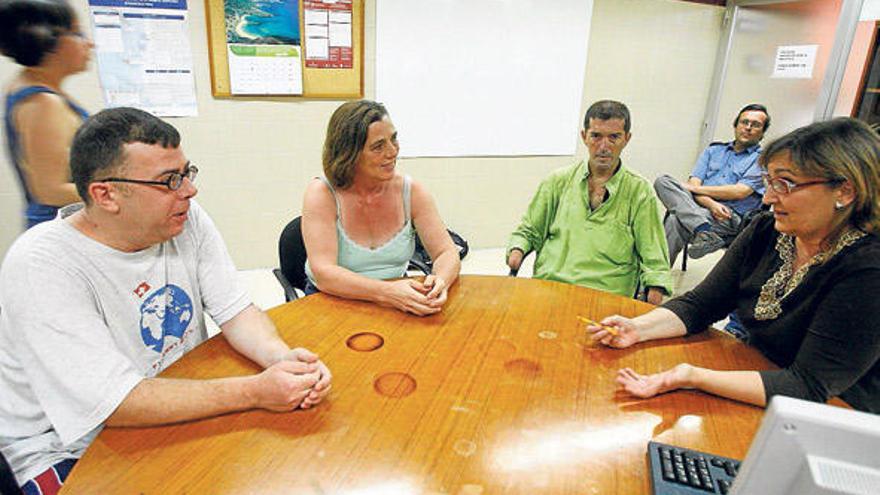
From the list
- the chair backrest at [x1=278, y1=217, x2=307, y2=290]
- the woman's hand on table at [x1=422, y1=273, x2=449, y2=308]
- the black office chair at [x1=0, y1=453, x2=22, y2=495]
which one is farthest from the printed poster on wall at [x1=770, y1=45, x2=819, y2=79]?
the black office chair at [x1=0, y1=453, x2=22, y2=495]

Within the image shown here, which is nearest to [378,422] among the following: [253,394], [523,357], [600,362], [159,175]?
[253,394]

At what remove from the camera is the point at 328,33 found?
338 centimetres

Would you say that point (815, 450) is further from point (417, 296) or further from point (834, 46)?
point (834, 46)

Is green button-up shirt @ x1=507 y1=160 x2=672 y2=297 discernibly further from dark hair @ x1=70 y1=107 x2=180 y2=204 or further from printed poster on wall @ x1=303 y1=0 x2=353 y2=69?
printed poster on wall @ x1=303 y1=0 x2=353 y2=69

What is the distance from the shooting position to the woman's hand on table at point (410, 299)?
1513 millimetres

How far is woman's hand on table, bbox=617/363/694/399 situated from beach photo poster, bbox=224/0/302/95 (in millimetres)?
3026

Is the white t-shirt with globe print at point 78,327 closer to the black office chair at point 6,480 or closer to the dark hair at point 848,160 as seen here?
the black office chair at point 6,480

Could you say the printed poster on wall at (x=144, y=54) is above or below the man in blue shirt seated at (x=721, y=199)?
above

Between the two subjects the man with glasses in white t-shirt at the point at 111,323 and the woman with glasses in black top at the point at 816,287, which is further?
the woman with glasses in black top at the point at 816,287

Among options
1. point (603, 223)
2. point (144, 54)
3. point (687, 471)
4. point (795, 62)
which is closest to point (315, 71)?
point (144, 54)

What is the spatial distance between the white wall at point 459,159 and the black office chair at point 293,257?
168cm

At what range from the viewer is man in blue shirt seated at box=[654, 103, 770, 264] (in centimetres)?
342

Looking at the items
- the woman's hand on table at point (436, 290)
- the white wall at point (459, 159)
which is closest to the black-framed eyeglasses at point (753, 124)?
the white wall at point (459, 159)

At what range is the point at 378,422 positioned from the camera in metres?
1.04
